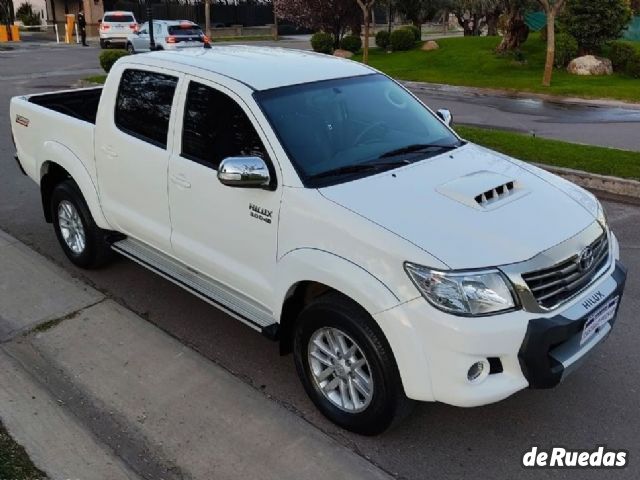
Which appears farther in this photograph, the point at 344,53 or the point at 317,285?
the point at 344,53

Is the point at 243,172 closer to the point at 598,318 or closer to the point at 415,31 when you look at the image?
the point at 598,318

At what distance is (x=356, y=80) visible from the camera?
172 inches

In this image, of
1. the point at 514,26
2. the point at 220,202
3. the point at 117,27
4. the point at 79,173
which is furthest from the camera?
the point at 117,27

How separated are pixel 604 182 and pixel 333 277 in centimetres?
576

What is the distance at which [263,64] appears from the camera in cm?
422

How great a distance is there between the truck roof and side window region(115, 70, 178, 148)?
13 centimetres

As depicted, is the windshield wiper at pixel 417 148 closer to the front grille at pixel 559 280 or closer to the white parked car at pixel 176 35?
the front grille at pixel 559 280

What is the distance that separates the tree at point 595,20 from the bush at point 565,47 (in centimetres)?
28

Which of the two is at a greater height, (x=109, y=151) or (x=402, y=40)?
(x=402, y=40)

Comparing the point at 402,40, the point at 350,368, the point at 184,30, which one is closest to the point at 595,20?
the point at 402,40

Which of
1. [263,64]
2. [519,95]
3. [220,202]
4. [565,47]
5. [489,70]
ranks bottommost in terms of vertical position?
[519,95]

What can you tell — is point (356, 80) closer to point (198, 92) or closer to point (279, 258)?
point (198, 92)

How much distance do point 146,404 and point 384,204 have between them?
1786 mm

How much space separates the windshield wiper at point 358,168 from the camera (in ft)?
11.8
